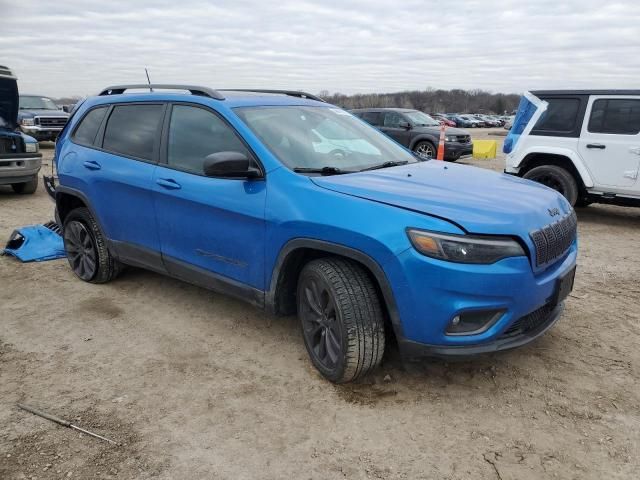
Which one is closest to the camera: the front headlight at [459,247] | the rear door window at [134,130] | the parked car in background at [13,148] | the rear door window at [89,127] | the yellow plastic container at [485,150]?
the front headlight at [459,247]

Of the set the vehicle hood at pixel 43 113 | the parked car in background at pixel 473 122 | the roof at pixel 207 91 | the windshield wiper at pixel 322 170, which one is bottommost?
the parked car in background at pixel 473 122

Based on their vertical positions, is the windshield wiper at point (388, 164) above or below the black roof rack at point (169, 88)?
below

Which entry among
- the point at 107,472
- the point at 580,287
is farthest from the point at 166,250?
the point at 580,287

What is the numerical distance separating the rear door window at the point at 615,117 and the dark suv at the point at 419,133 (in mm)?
7432

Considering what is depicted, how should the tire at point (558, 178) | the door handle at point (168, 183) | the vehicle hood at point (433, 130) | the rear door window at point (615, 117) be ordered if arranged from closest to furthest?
1. the door handle at point (168, 183)
2. the rear door window at point (615, 117)
3. the tire at point (558, 178)
4. the vehicle hood at point (433, 130)

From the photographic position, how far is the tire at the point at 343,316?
115 inches

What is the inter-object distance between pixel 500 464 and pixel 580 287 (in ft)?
9.53

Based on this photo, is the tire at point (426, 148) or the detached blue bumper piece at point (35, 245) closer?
the detached blue bumper piece at point (35, 245)

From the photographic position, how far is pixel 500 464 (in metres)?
2.52

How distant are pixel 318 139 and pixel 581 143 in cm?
532

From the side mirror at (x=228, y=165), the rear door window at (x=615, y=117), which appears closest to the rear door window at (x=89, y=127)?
the side mirror at (x=228, y=165)

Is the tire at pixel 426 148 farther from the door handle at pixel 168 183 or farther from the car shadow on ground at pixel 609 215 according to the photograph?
the door handle at pixel 168 183

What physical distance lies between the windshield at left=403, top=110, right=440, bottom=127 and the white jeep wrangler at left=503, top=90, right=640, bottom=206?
7176 mm

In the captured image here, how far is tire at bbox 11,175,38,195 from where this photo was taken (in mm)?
9688
